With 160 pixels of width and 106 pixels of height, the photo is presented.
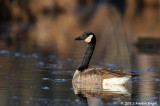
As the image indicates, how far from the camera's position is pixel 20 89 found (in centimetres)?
1109

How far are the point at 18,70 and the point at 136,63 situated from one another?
4.82m

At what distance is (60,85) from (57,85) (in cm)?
8

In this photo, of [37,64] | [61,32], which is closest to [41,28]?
[61,32]

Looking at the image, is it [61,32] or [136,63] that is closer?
[136,63]

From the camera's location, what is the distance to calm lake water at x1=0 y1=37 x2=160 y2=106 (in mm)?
9664

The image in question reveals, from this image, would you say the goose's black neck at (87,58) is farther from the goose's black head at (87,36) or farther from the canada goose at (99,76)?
the canada goose at (99,76)

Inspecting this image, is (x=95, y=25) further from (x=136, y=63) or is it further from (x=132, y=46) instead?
(x=136, y=63)

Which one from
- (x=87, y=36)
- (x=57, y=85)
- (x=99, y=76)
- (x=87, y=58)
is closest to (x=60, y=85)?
(x=57, y=85)

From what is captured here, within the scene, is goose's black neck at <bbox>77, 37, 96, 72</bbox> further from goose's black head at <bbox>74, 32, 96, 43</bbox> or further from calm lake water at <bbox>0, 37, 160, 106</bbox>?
calm lake water at <bbox>0, 37, 160, 106</bbox>

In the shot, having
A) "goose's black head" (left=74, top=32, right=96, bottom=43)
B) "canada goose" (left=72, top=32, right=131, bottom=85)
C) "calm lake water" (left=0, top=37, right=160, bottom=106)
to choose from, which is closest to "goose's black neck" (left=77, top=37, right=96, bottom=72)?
"goose's black head" (left=74, top=32, right=96, bottom=43)

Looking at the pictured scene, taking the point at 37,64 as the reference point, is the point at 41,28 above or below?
above

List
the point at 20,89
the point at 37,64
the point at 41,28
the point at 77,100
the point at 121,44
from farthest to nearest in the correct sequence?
1. the point at 41,28
2. the point at 37,64
3. the point at 121,44
4. the point at 20,89
5. the point at 77,100

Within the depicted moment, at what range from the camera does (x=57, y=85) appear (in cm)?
1177

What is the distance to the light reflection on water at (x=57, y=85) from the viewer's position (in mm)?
9750
